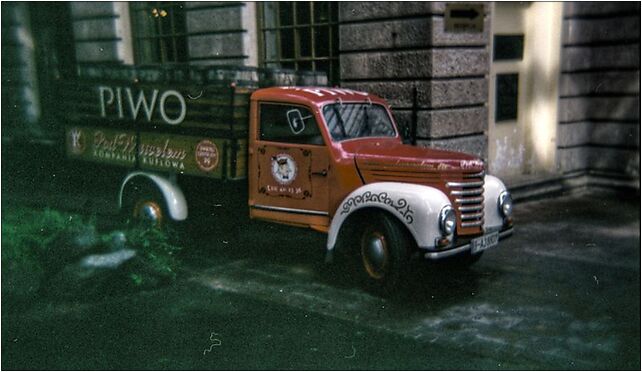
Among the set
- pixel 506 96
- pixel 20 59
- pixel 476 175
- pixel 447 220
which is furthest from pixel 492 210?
pixel 20 59

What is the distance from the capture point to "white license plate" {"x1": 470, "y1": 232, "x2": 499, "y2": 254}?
19.5ft

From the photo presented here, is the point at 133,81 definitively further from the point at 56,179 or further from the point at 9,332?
the point at 9,332

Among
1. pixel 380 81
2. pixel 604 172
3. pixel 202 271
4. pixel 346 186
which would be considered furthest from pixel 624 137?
pixel 202 271

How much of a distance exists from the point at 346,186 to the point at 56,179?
361 cm

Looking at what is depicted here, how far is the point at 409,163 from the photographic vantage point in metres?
6.00

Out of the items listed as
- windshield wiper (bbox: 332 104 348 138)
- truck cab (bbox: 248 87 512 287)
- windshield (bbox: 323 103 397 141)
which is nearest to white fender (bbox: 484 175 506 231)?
truck cab (bbox: 248 87 512 287)

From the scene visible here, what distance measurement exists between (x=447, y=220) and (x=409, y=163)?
69cm

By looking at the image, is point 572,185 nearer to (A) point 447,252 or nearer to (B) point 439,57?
(B) point 439,57

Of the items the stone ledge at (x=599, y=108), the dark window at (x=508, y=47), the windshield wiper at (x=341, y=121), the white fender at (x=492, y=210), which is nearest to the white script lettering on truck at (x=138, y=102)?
the windshield wiper at (x=341, y=121)

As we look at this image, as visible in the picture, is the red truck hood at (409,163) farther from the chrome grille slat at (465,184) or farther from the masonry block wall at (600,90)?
the masonry block wall at (600,90)

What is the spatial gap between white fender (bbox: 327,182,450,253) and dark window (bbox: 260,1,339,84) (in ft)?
14.8

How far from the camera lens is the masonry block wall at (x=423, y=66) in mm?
8844

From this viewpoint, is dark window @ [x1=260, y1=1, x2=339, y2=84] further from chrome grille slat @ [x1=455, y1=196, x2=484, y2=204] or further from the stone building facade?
chrome grille slat @ [x1=455, y1=196, x2=484, y2=204]

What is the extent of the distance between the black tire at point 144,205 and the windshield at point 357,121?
7.31 feet
